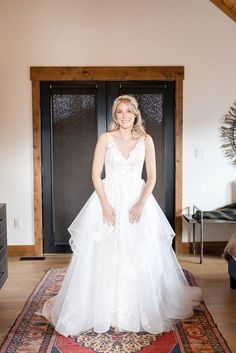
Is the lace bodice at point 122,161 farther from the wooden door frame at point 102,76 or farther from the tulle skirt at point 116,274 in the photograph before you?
the wooden door frame at point 102,76

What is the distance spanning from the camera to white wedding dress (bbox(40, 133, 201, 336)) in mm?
2568

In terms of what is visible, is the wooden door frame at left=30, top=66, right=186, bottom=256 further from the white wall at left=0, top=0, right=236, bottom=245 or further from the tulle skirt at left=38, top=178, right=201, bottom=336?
the tulle skirt at left=38, top=178, right=201, bottom=336

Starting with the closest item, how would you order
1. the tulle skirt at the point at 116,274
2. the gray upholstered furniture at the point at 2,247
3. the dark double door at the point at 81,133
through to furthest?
the tulle skirt at the point at 116,274 < the gray upholstered furniture at the point at 2,247 < the dark double door at the point at 81,133

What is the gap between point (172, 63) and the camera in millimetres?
4332

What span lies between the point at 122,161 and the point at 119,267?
0.67 metres

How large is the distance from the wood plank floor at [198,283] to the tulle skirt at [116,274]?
0.31 m

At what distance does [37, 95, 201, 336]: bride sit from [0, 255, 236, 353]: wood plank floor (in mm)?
256

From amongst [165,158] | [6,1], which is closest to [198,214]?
[165,158]

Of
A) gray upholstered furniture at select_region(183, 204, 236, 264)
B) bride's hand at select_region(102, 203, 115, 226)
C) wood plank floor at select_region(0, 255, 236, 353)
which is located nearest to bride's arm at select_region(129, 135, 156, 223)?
bride's hand at select_region(102, 203, 115, 226)

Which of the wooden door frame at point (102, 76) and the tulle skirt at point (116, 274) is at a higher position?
the wooden door frame at point (102, 76)

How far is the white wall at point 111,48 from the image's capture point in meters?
4.27

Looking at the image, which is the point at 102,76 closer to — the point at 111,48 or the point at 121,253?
the point at 111,48

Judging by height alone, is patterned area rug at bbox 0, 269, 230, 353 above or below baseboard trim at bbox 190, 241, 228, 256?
below

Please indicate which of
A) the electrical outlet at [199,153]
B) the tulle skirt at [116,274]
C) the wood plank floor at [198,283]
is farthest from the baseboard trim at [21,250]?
the electrical outlet at [199,153]
